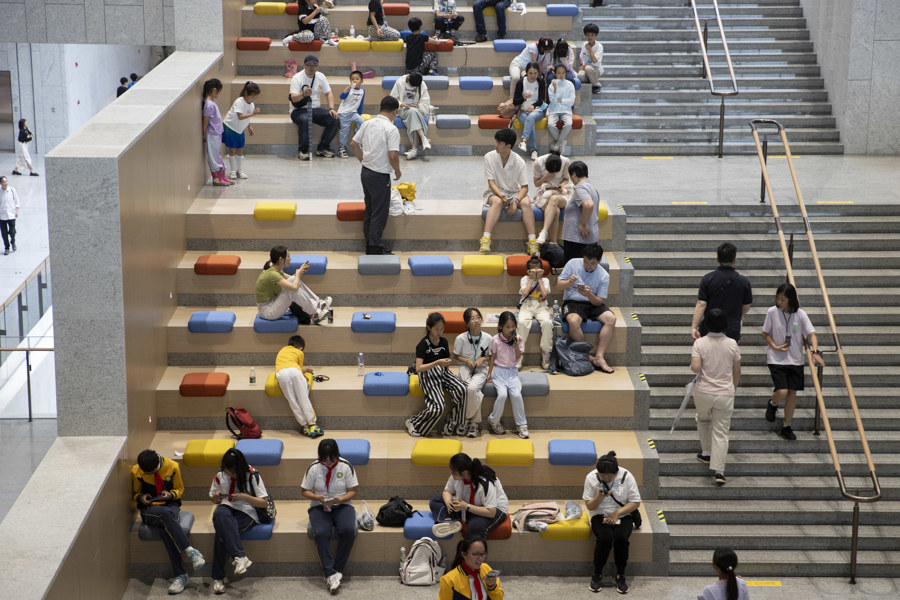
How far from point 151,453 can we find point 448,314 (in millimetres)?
3322

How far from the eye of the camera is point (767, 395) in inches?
423

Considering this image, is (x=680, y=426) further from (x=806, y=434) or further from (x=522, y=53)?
(x=522, y=53)

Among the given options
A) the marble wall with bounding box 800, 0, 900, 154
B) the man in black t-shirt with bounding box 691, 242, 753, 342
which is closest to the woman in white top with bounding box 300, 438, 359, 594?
the man in black t-shirt with bounding box 691, 242, 753, 342

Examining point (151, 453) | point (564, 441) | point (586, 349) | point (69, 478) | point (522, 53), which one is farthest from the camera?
point (522, 53)

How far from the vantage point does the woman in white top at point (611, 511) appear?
9102mm

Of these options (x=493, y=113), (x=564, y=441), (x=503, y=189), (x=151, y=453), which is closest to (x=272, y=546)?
(x=151, y=453)

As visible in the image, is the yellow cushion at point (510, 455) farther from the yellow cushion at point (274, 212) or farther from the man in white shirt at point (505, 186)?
the yellow cushion at point (274, 212)

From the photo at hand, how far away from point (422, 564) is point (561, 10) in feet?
31.5

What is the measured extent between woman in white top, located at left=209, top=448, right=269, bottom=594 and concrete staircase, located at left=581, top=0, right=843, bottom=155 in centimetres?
781

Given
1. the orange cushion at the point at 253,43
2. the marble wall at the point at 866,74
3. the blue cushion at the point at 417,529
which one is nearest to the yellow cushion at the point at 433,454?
the blue cushion at the point at 417,529

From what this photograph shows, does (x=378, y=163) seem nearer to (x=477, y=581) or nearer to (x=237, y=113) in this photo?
(x=237, y=113)

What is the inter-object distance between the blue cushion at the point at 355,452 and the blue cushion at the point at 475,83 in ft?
22.0

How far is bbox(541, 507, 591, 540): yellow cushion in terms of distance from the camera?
9344 millimetres

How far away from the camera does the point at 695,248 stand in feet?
39.4
